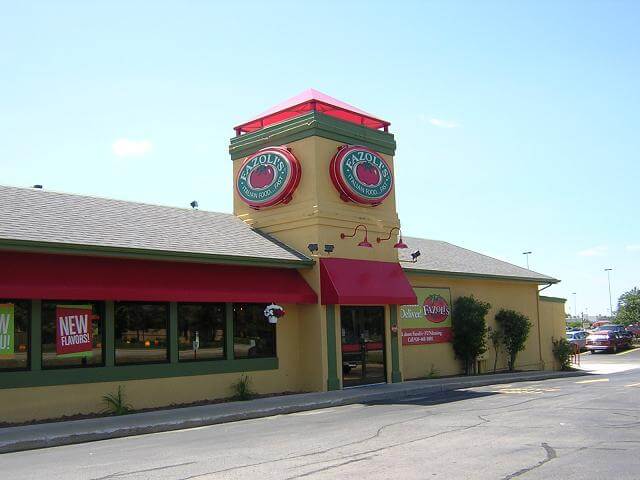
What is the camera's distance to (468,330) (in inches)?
912

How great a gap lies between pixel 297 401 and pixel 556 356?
16492 mm

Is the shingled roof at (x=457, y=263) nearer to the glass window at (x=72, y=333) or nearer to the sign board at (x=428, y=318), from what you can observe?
the sign board at (x=428, y=318)

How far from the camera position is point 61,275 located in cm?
1369

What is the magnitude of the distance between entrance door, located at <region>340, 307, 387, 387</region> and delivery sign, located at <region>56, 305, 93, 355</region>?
7210mm

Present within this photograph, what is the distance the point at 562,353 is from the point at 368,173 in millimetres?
13589

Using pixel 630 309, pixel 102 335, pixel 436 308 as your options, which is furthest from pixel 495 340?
pixel 630 309

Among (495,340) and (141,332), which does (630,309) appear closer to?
(495,340)

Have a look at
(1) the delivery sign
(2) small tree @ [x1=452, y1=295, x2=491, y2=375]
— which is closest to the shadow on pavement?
(2) small tree @ [x1=452, y1=295, x2=491, y2=375]

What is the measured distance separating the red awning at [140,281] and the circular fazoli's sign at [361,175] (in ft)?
9.81

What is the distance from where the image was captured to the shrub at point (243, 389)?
16527 mm

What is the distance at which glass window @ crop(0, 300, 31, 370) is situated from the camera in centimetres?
1320

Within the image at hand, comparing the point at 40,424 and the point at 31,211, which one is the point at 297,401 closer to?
the point at 40,424

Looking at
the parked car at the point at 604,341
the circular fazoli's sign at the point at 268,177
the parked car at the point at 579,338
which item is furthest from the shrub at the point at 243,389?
the parked car at the point at 579,338

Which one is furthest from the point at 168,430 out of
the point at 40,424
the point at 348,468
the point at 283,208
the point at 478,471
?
the point at 283,208
